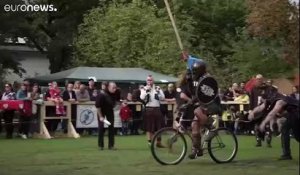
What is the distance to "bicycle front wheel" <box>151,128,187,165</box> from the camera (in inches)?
480

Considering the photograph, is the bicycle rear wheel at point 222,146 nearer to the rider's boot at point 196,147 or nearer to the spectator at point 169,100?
the rider's boot at point 196,147

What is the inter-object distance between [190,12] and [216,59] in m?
6.58

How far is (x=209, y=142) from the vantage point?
1233cm

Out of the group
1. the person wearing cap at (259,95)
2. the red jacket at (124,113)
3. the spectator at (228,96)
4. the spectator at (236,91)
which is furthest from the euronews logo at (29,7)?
the person wearing cap at (259,95)

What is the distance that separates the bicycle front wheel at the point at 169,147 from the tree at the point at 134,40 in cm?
2165

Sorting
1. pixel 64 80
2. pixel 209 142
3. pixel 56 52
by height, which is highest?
pixel 56 52

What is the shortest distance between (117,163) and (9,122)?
32.1ft

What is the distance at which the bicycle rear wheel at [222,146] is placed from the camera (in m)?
12.4

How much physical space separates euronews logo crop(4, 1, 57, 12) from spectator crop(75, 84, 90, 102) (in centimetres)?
1261

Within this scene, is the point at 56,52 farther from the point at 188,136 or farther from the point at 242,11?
the point at 188,136

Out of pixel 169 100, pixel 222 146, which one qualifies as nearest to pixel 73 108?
pixel 169 100

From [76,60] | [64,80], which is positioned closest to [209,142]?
[64,80]

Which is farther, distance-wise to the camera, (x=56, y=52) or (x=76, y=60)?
(x=56, y=52)

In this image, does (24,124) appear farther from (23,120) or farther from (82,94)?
(82,94)
